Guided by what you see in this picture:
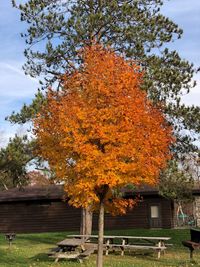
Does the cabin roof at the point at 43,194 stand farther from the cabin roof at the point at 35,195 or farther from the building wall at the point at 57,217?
the building wall at the point at 57,217

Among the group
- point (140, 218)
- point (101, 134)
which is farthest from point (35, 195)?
point (101, 134)

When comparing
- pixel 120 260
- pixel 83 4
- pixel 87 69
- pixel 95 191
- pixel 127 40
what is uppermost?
pixel 83 4

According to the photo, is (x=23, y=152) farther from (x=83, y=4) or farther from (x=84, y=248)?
(x=83, y=4)

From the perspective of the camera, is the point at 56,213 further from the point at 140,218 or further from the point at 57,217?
the point at 140,218

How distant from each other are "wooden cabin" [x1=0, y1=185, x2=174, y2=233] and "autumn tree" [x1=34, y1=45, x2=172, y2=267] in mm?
21562

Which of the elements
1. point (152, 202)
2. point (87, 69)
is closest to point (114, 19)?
point (87, 69)

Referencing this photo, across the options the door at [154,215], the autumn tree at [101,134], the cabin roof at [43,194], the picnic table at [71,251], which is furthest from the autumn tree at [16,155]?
the door at [154,215]

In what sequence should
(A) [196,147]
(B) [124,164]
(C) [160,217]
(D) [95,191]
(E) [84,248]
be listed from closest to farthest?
(B) [124,164]
(D) [95,191]
(E) [84,248]
(A) [196,147]
(C) [160,217]

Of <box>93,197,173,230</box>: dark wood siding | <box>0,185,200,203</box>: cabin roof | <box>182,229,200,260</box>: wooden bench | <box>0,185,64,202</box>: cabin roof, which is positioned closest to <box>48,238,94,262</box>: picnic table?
<box>182,229,200,260</box>: wooden bench

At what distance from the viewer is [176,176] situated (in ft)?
66.7

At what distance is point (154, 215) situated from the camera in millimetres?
33812

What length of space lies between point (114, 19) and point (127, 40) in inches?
45.6

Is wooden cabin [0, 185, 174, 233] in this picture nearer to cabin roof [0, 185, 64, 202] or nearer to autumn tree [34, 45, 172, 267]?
cabin roof [0, 185, 64, 202]

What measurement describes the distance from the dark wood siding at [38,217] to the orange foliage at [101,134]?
924 inches
